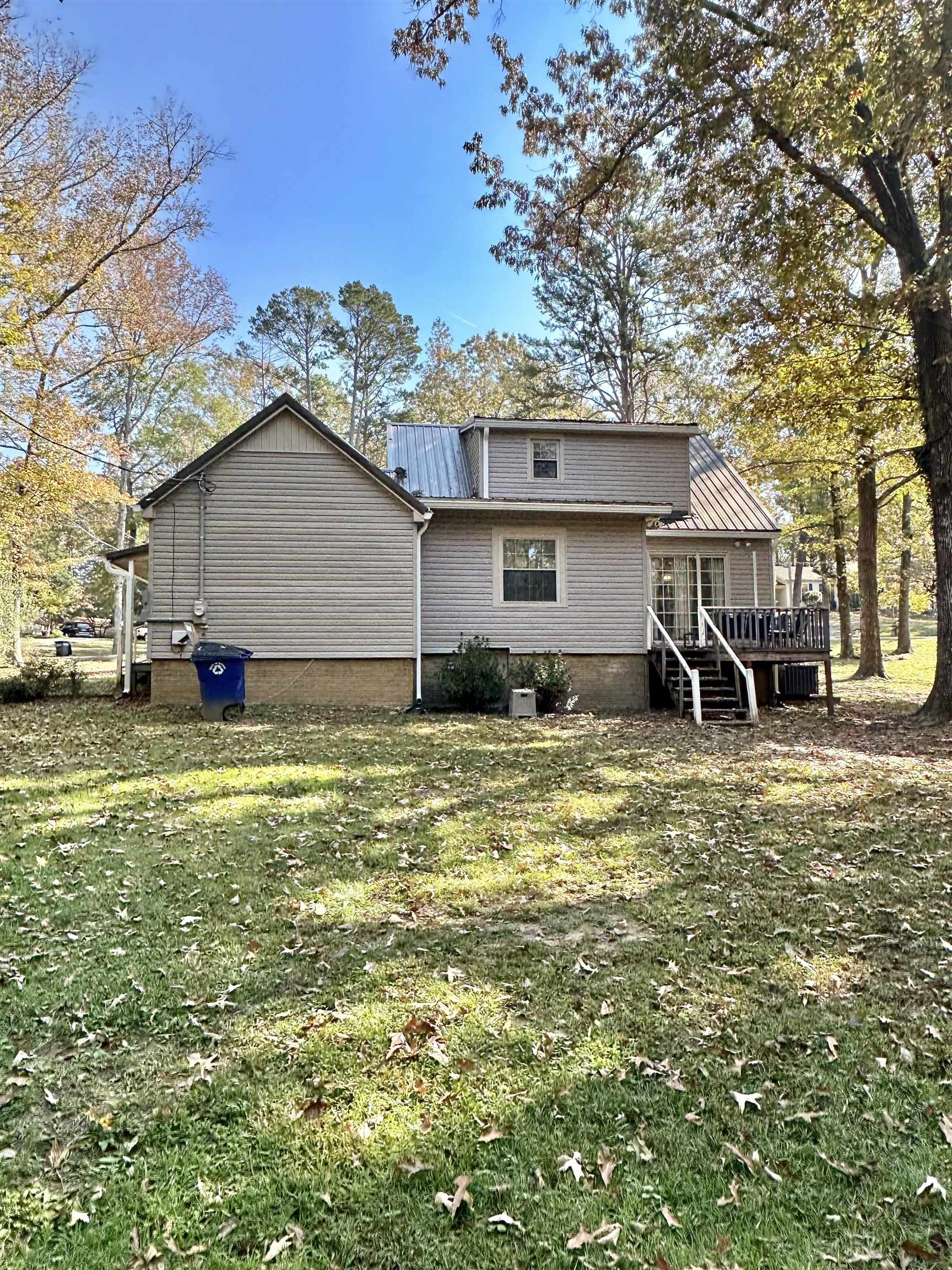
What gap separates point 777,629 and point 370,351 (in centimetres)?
2569

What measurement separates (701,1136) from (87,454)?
20.9 metres

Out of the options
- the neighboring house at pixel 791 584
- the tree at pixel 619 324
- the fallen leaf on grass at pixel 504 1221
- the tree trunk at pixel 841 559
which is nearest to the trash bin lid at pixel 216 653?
the fallen leaf on grass at pixel 504 1221

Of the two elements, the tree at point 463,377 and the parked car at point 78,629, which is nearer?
the tree at point 463,377

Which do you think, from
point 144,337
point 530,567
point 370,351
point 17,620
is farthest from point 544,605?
point 370,351

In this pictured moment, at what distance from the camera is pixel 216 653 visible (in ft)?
37.3

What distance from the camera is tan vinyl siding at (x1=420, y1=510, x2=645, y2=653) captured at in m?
14.0

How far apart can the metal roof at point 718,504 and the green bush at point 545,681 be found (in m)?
5.05

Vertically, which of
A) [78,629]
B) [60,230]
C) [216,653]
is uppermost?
[60,230]

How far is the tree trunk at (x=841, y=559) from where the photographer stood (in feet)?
75.2

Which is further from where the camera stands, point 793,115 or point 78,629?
point 78,629

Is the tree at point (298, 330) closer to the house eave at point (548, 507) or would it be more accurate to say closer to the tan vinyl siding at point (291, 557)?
the tan vinyl siding at point (291, 557)

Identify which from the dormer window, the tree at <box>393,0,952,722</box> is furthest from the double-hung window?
the tree at <box>393,0,952,722</box>

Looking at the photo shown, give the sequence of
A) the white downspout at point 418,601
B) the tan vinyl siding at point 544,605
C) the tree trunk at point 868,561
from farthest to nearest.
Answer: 1. the tree trunk at point 868,561
2. the tan vinyl siding at point 544,605
3. the white downspout at point 418,601

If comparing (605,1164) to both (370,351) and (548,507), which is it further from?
(370,351)
